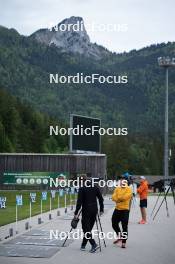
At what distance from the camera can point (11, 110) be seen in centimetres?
8681

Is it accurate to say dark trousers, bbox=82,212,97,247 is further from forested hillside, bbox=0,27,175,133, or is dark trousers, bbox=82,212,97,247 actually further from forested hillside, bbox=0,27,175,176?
forested hillside, bbox=0,27,175,133

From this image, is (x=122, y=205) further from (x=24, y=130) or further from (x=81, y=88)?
(x=81, y=88)

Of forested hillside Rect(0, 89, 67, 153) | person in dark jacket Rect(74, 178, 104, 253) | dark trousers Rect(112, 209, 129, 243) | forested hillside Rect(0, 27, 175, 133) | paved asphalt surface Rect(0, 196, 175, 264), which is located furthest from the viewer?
forested hillside Rect(0, 27, 175, 133)

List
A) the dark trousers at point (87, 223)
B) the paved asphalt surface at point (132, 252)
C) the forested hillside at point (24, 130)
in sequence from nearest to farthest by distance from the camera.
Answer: the paved asphalt surface at point (132, 252) < the dark trousers at point (87, 223) < the forested hillside at point (24, 130)

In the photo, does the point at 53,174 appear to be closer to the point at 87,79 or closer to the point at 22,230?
the point at 22,230

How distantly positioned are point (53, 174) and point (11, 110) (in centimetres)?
3577

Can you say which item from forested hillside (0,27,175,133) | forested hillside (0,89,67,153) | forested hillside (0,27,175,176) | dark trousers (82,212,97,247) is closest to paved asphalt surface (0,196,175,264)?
dark trousers (82,212,97,247)

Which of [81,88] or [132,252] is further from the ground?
[81,88]

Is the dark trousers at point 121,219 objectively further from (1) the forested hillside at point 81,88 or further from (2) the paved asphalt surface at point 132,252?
(1) the forested hillside at point 81,88

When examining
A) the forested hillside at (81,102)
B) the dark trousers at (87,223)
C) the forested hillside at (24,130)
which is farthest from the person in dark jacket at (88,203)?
the forested hillside at (24,130)

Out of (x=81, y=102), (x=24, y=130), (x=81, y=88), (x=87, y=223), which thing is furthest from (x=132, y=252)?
(x=81, y=88)

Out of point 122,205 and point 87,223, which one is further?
point 122,205

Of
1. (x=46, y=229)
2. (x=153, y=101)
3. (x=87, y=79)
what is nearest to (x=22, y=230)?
(x=46, y=229)

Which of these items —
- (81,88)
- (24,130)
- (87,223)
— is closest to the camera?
(87,223)
